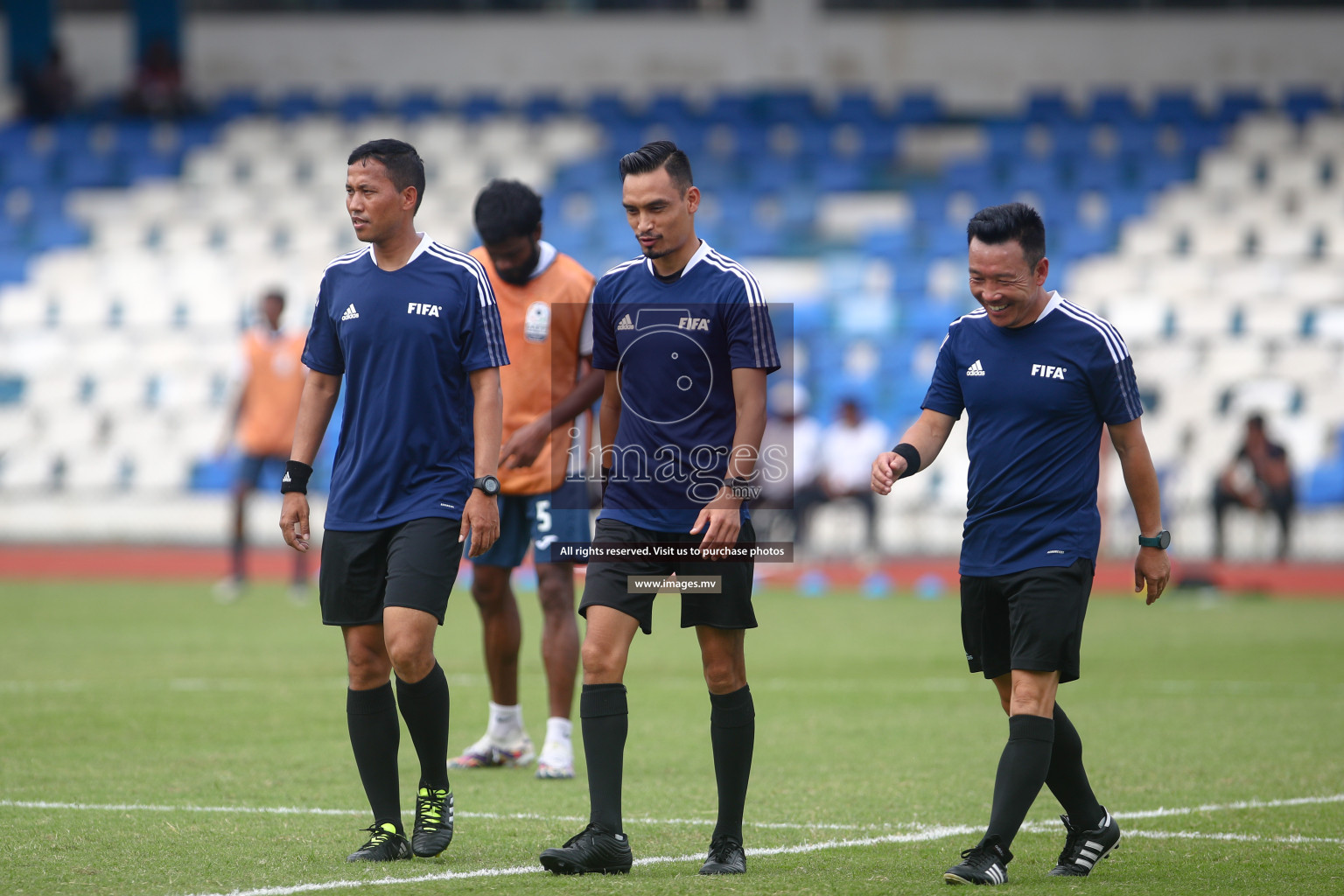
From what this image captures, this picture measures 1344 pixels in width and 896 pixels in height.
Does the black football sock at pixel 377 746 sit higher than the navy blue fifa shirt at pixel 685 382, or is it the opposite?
the navy blue fifa shirt at pixel 685 382

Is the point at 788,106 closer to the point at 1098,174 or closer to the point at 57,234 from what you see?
the point at 1098,174

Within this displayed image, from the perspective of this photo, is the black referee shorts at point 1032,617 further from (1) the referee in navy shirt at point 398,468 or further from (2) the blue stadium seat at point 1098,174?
(2) the blue stadium seat at point 1098,174

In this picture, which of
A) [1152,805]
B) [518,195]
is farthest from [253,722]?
[1152,805]

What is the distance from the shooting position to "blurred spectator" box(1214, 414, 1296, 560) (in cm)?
1855

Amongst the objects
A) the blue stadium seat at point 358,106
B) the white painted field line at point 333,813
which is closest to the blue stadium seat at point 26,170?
the blue stadium seat at point 358,106

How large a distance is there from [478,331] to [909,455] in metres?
1.54

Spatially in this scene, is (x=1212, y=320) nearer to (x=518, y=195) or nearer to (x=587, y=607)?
(x=518, y=195)

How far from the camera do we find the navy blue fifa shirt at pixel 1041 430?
216 inches

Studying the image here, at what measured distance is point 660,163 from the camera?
559 centimetres

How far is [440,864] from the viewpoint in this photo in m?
5.54

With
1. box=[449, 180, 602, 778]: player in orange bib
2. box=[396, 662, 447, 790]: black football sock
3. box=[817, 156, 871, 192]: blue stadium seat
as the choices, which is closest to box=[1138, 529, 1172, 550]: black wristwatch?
box=[396, 662, 447, 790]: black football sock

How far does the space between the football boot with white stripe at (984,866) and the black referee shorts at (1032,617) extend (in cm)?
58

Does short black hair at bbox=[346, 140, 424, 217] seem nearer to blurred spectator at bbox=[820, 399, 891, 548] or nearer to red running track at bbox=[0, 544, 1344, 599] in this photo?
red running track at bbox=[0, 544, 1344, 599]

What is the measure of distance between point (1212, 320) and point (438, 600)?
703 inches
